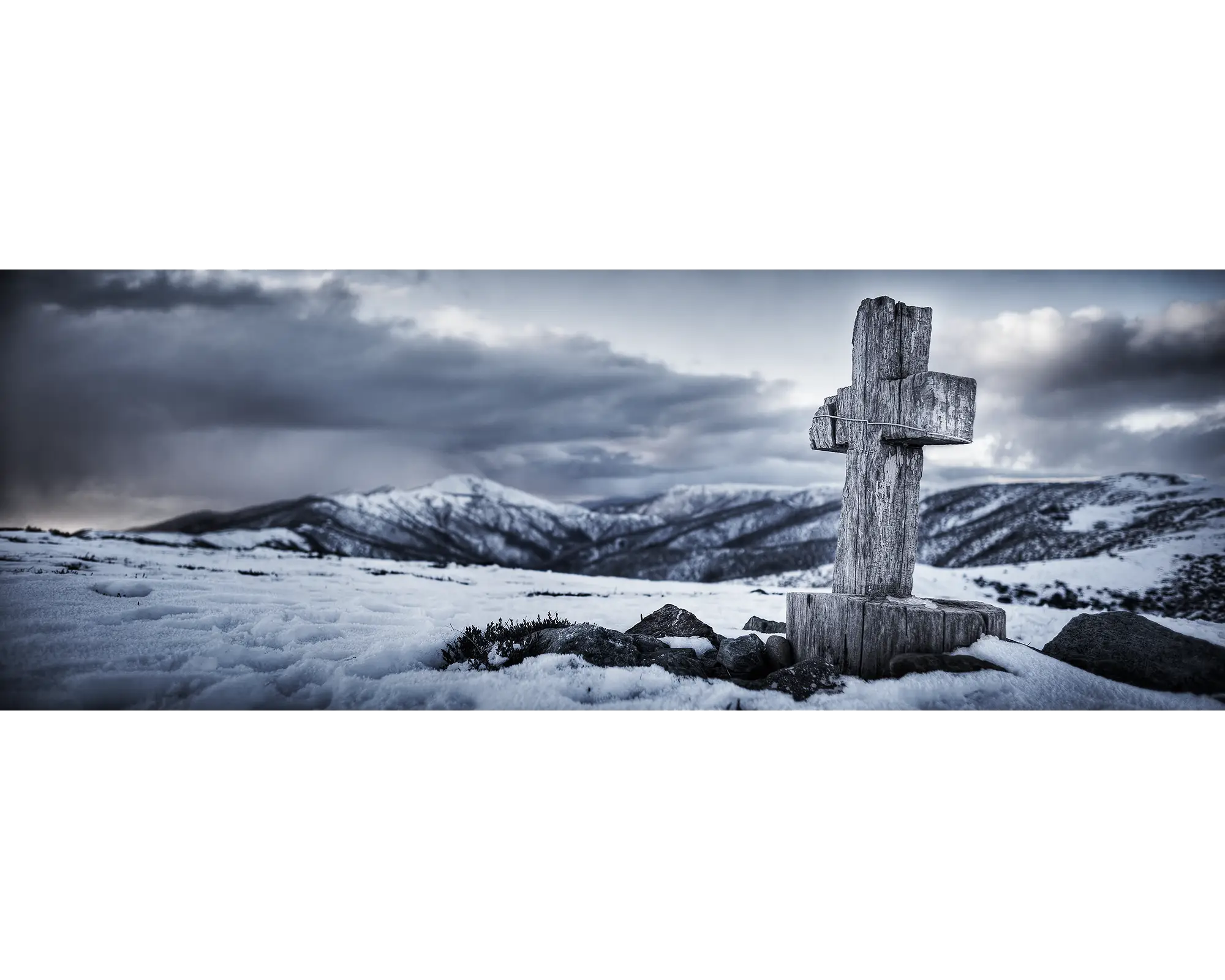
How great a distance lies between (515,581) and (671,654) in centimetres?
452

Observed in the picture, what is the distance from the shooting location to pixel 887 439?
457 cm

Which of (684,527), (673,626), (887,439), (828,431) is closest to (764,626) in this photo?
(673,626)

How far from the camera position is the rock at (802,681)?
4.11 m

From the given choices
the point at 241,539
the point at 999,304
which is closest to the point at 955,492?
the point at 999,304

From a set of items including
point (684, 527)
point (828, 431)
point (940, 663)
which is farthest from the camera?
point (684, 527)

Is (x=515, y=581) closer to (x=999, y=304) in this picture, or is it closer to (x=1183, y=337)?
(x=999, y=304)

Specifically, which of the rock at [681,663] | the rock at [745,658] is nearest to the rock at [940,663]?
the rock at [745,658]

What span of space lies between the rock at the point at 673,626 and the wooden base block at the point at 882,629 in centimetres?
89

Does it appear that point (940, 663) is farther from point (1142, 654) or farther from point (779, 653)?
point (1142, 654)

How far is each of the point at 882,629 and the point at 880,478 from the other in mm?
1090

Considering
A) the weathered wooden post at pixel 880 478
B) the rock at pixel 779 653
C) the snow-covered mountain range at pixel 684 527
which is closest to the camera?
the weathered wooden post at pixel 880 478

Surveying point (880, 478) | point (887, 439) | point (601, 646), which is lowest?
point (601, 646)

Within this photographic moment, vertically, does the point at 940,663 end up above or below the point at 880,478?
below

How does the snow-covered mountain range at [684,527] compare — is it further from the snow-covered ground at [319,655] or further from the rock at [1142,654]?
the rock at [1142,654]
